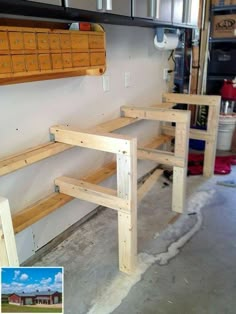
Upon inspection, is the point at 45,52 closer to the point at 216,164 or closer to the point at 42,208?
the point at 42,208

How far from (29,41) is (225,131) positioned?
3.16 m

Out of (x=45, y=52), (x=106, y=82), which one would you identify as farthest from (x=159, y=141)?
(x=45, y=52)

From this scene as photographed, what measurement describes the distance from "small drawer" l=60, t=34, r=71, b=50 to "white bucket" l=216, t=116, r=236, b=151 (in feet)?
9.10

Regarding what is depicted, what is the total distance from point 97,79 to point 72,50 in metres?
0.59

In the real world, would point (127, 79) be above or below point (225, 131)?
above

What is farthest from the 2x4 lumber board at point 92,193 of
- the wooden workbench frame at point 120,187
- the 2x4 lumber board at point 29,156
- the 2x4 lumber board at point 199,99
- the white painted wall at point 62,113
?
the 2x4 lumber board at point 199,99

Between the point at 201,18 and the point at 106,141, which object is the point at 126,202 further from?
the point at 201,18

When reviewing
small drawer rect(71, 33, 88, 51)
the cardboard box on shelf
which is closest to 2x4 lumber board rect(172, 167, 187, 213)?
small drawer rect(71, 33, 88, 51)

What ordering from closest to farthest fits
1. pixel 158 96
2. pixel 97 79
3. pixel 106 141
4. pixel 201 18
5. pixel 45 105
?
1. pixel 106 141
2. pixel 45 105
3. pixel 97 79
4. pixel 158 96
5. pixel 201 18

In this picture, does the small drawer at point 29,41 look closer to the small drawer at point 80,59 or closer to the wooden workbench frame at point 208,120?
the small drawer at point 80,59

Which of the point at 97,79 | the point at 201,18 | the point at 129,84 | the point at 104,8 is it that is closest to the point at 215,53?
the point at 201,18

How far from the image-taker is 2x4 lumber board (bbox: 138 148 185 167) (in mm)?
2381

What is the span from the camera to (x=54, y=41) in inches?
60.7

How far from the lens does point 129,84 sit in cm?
264
